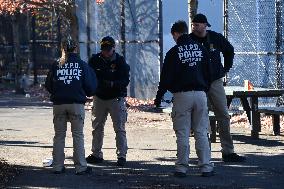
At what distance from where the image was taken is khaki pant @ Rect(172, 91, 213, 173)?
349 inches

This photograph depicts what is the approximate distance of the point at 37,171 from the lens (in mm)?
9438

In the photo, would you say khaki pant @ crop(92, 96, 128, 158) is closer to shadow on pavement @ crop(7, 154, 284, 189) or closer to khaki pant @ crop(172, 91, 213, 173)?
shadow on pavement @ crop(7, 154, 284, 189)

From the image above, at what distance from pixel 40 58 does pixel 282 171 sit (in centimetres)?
2730

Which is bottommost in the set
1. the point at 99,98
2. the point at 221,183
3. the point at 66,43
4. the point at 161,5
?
the point at 221,183

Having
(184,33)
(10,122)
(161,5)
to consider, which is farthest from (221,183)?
(161,5)

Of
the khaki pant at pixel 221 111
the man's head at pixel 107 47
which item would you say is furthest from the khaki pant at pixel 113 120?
the khaki pant at pixel 221 111

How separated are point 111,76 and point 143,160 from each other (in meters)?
1.39

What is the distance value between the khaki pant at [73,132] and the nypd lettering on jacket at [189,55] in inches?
59.2

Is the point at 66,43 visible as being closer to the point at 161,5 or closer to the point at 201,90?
the point at 201,90

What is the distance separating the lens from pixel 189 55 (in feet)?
29.0

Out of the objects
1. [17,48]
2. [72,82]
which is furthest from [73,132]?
[17,48]

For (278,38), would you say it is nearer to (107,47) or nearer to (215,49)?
(215,49)

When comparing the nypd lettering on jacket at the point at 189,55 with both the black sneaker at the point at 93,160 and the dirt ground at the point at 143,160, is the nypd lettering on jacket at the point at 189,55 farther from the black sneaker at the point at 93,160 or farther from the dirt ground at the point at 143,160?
the black sneaker at the point at 93,160

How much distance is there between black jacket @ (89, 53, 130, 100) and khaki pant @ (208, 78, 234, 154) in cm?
128
